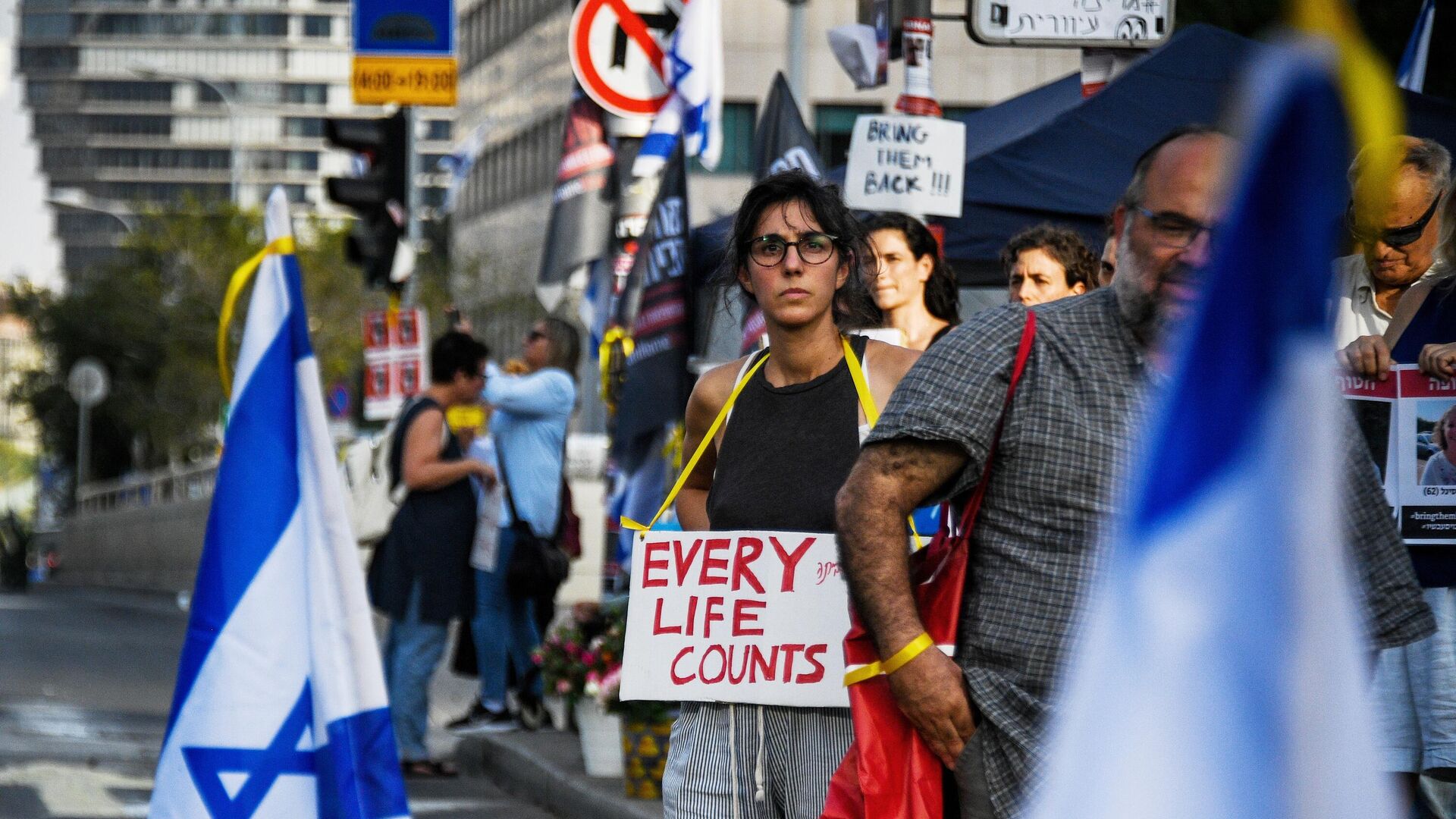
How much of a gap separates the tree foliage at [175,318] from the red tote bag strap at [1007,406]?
85.1ft

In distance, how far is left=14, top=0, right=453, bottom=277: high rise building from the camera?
17250 centimetres

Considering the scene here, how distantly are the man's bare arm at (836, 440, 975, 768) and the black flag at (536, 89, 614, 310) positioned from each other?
8.08 meters

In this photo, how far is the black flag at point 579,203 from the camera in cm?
1100

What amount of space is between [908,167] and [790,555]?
11.6 feet

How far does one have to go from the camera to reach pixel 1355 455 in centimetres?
270

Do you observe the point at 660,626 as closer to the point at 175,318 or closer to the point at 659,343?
the point at 659,343

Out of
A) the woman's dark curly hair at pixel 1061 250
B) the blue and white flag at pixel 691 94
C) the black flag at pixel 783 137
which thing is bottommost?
the woman's dark curly hair at pixel 1061 250

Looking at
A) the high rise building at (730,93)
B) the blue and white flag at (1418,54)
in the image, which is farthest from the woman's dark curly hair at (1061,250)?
Result: the high rise building at (730,93)

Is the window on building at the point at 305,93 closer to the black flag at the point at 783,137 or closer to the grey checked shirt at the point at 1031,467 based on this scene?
the black flag at the point at 783,137

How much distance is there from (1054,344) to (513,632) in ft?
24.5

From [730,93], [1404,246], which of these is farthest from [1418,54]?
[730,93]

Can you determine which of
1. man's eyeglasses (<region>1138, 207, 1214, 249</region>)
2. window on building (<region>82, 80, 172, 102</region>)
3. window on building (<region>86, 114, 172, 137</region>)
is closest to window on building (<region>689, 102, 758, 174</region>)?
man's eyeglasses (<region>1138, 207, 1214, 249</region>)

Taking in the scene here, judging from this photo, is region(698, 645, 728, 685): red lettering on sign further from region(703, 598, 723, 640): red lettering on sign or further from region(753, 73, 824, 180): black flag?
region(753, 73, 824, 180): black flag

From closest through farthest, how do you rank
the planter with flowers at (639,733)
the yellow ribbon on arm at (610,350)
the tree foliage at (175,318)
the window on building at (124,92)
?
1. the planter with flowers at (639,733)
2. the yellow ribbon on arm at (610,350)
3. the tree foliage at (175,318)
4. the window on building at (124,92)
